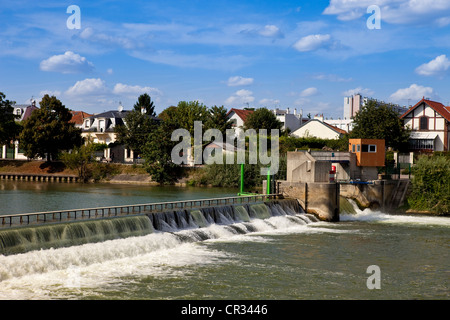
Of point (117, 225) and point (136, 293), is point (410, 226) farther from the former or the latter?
point (136, 293)

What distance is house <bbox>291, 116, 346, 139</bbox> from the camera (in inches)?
3339

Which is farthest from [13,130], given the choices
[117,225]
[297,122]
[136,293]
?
[136,293]

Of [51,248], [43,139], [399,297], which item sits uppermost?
[43,139]

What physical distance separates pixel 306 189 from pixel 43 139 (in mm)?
47253

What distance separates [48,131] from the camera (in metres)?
73.0

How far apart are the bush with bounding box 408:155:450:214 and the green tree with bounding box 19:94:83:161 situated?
4876 cm

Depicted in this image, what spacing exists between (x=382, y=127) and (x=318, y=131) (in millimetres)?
23074

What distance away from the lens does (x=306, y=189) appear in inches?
1449

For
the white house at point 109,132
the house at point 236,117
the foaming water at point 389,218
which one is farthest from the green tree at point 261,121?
the foaming water at point 389,218

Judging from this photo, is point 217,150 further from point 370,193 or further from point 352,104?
point 352,104

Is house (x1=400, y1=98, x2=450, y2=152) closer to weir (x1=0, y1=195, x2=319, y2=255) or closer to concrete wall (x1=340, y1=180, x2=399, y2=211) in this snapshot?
concrete wall (x1=340, y1=180, x2=399, y2=211)

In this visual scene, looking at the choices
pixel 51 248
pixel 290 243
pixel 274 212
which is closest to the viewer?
pixel 51 248

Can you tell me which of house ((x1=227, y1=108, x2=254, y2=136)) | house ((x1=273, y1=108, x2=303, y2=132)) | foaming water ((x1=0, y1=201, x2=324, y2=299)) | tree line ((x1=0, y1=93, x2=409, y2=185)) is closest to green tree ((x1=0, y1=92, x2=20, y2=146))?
tree line ((x1=0, y1=93, x2=409, y2=185))

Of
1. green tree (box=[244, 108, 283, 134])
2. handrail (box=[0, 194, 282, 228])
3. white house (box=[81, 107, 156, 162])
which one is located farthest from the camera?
white house (box=[81, 107, 156, 162])
